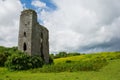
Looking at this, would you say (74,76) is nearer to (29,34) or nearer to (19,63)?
(19,63)

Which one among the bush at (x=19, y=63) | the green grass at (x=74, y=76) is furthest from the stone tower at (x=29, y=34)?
the green grass at (x=74, y=76)

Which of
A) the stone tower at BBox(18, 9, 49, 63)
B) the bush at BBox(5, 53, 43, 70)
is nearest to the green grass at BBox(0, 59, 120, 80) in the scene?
the bush at BBox(5, 53, 43, 70)

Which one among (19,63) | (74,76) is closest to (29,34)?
(19,63)

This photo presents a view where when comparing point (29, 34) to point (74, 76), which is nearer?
point (74, 76)

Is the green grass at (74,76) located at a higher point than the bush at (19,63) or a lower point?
lower

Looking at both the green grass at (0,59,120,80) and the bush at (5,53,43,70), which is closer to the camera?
the green grass at (0,59,120,80)

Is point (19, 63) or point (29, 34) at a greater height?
point (29, 34)

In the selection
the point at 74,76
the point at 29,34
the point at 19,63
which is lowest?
the point at 74,76

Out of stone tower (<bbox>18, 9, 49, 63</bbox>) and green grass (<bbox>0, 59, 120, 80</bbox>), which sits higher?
stone tower (<bbox>18, 9, 49, 63</bbox>)

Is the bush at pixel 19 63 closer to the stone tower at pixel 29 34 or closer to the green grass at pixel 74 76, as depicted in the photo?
the stone tower at pixel 29 34

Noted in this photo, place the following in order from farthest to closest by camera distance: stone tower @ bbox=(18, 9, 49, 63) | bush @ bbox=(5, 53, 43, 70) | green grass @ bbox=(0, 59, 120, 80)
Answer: stone tower @ bbox=(18, 9, 49, 63)
bush @ bbox=(5, 53, 43, 70)
green grass @ bbox=(0, 59, 120, 80)

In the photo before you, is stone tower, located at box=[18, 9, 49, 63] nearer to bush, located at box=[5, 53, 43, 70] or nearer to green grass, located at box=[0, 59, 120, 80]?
bush, located at box=[5, 53, 43, 70]

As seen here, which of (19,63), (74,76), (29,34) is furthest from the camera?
(29,34)

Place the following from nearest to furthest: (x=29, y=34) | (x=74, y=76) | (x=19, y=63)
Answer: (x=74, y=76) < (x=19, y=63) < (x=29, y=34)
